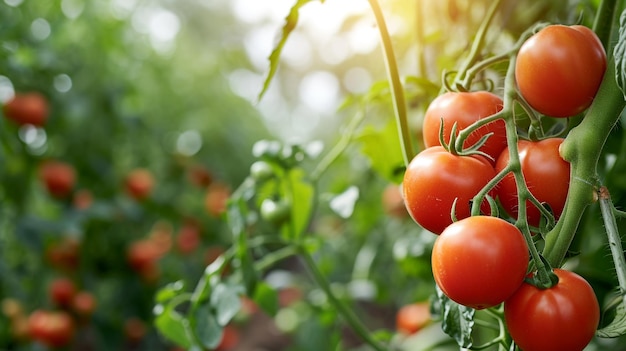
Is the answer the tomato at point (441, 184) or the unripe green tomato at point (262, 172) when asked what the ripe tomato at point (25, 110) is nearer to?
the unripe green tomato at point (262, 172)

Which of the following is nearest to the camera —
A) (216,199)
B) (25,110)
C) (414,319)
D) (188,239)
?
(414,319)

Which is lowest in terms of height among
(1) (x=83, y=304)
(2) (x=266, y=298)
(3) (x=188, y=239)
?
(3) (x=188, y=239)

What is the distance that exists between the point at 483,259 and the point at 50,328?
2.01 metres

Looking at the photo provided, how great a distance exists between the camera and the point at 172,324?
88 cm

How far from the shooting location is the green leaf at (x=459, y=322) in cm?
48

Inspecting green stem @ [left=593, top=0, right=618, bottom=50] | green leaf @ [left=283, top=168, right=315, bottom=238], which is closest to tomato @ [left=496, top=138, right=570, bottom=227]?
green stem @ [left=593, top=0, right=618, bottom=50]

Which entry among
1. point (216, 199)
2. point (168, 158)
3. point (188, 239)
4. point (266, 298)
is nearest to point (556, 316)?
point (266, 298)

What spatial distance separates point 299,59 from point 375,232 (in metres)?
4.98

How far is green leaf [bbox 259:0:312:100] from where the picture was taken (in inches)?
20.1

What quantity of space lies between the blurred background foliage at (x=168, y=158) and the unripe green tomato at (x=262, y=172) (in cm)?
5

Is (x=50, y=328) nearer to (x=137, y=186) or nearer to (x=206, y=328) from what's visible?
(x=137, y=186)

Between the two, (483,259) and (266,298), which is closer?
(483,259)

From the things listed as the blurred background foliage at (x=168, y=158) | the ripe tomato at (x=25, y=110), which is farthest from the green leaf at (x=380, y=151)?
the ripe tomato at (x=25, y=110)

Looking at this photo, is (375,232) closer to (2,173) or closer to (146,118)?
(2,173)
